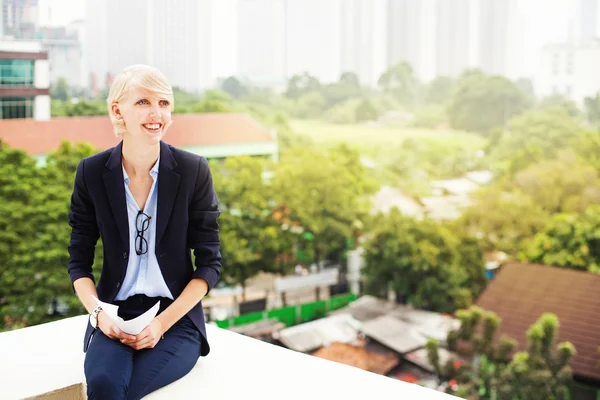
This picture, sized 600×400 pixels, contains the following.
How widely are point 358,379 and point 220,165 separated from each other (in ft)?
A: 20.8

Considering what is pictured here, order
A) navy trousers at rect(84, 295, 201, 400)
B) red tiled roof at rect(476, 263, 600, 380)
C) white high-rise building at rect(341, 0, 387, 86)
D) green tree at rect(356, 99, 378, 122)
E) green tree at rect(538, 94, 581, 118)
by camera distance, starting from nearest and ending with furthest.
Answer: navy trousers at rect(84, 295, 201, 400), red tiled roof at rect(476, 263, 600, 380), green tree at rect(538, 94, 581, 118), green tree at rect(356, 99, 378, 122), white high-rise building at rect(341, 0, 387, 86)

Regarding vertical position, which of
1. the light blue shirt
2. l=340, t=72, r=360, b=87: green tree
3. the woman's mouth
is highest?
l=340, t=72, r=360, b=87: green tree

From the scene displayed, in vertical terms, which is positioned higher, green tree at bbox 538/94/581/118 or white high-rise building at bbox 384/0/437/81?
white high-rise building at bbox 384/0/437/81

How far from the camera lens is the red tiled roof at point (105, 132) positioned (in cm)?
653

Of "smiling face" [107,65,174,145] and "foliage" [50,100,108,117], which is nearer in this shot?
"smiling face" [107,65,174,145]

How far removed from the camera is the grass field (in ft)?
25.7

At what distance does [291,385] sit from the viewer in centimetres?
137

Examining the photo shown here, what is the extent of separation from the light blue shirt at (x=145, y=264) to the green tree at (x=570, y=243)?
6.30m

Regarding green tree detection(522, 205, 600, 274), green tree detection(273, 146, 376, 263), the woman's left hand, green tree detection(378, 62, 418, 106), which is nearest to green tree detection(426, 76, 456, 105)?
green tree detection(378, 62, 418, 106)

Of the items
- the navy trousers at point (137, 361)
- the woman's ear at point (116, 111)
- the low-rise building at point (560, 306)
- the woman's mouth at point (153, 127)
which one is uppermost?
the woman's ear at point (116, 111)

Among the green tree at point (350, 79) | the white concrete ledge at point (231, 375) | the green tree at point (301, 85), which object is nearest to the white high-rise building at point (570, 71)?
the green tree at point (350, 79)

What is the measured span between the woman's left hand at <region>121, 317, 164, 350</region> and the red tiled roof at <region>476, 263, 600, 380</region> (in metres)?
6.01

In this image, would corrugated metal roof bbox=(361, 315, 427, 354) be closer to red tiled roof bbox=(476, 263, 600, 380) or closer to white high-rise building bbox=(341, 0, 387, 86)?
red tiled roof bbox=(476, 263, 600, 380)

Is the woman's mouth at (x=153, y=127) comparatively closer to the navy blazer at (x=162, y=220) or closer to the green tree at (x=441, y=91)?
the navy blazer at (x=162, y=220)
